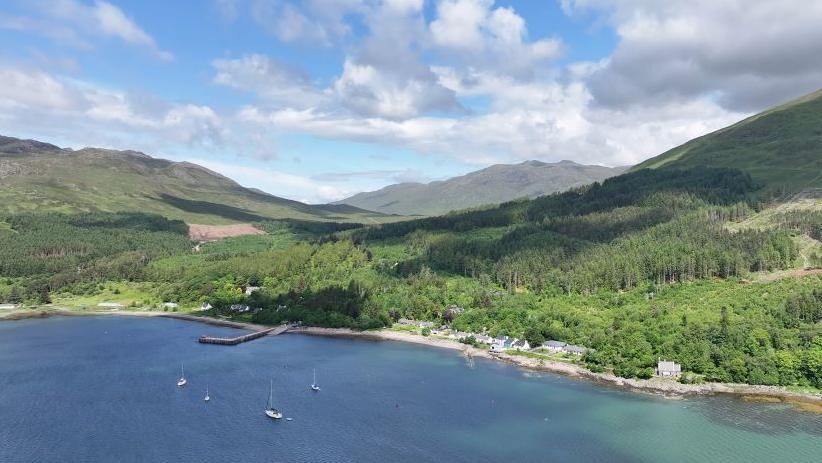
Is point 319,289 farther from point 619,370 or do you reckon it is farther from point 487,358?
point 619,370

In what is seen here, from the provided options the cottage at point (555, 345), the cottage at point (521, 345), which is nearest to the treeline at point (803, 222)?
the cottage at point (555, 345)

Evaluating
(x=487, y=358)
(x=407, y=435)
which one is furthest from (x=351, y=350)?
(x=407, y=435)

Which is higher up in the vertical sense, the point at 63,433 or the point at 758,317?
the point at 758,317

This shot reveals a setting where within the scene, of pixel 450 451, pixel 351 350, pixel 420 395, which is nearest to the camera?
pixel 450 451

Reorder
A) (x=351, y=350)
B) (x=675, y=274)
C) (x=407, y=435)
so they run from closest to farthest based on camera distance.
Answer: (x=407, y=435) → (x=351, y=350) → (x=675, y=274)

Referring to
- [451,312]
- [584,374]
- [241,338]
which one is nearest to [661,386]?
[584,374]

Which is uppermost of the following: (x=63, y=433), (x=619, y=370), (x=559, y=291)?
(x=559, y=291)

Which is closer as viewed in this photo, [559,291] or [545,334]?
[545,334]

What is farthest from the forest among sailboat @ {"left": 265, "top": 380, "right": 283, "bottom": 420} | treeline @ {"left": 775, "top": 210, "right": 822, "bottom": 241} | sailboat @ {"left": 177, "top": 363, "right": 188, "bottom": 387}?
sailboat @ {"left": 265, "top": 380, "right": 283, "bottom": 420}
